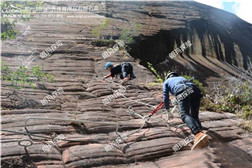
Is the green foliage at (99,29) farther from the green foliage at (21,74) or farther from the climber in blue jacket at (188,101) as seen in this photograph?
the climber in blue jacket at (188,101)

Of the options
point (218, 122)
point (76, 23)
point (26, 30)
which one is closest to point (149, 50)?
point (76, 23)

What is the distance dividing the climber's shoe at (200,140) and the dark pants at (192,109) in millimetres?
99

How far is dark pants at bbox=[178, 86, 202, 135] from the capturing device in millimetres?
4773

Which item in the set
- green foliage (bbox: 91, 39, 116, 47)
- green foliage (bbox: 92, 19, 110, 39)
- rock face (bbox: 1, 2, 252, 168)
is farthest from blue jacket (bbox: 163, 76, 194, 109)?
green foliage (bbox: 92, 19, 110, 39)

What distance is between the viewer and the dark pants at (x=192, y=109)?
4773 millimetres

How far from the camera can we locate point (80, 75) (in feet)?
33.0

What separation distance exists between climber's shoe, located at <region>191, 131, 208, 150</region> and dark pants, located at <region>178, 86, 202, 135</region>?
10 centimetres

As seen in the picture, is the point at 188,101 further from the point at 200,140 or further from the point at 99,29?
the point at 99,29

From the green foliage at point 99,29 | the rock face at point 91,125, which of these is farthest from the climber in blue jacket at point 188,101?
the green foliage at point 99,29

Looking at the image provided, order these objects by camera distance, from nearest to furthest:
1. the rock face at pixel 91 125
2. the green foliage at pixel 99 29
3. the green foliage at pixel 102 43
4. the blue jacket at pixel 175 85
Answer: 1. the rock face at pixel 91 125
2. the blue jacket at pixel 175 85
3. the green foliage at pixel 102 43
4. the green foliage at pixel 99 29

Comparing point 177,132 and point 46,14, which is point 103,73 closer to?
point 177,132

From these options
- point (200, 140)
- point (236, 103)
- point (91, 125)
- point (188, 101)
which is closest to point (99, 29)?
point (236, 103)

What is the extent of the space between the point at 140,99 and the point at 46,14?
1447 cm

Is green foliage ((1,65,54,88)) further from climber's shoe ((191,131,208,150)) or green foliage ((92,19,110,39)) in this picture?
green foliage ((92,19,110,39))
